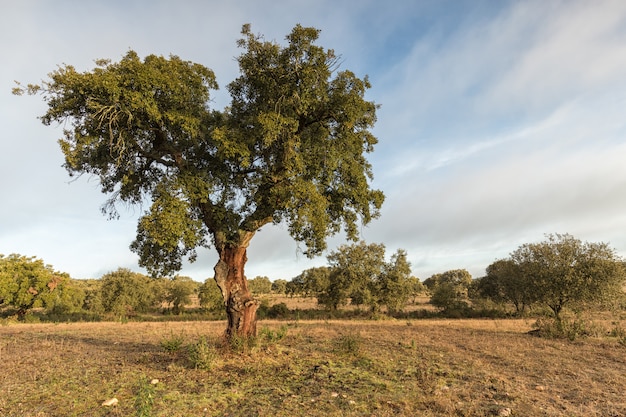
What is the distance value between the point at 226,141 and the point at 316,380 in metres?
7.74

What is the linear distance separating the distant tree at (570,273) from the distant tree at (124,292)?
47.2 metres

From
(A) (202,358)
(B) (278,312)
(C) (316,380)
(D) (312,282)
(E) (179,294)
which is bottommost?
(B) (278,312)

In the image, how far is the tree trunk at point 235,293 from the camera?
41.8 feet

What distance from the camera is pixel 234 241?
1303 centimetres

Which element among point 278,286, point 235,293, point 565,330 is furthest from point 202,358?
point 278,286

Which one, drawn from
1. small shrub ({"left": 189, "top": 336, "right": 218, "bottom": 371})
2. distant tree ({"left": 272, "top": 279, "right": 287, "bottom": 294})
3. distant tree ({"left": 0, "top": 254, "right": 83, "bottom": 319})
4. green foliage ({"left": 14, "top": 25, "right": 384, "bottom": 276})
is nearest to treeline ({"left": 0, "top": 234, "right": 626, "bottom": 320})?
distant tree ({"left": 0, "top": 254, "right": 83, "bottom": 319})

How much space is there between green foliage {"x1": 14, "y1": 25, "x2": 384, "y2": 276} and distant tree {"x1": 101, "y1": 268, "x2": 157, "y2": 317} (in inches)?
1480

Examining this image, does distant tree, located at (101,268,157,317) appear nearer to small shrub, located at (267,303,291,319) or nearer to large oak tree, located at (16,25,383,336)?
small shrub, located at (267,303,291,319)

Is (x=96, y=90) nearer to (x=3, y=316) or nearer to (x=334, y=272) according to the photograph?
(x=334, y=272)

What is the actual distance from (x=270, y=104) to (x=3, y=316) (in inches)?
1896

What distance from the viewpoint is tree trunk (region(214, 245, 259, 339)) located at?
41.8ft

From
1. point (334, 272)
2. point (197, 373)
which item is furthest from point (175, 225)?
point (334, 272)

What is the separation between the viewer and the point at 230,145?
439 inches

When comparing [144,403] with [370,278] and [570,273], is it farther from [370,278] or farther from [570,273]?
[370,278]
